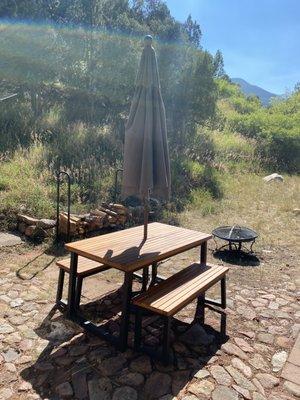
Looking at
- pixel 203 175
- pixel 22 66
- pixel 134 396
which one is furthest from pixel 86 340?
pixel 22 66

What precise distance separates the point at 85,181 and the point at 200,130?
8.66 meters

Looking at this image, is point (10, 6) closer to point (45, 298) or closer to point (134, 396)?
point (45, 298)

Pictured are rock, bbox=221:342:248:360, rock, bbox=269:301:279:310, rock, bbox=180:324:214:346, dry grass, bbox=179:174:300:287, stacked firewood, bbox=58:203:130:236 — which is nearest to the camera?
rock, bbox=221:342:248:360

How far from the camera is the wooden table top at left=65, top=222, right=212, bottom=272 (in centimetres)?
271

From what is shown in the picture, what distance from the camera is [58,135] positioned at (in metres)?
9.10

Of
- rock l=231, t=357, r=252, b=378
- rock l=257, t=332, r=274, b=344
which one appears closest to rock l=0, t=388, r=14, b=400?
rock l=231, t=357, r=252, b=378

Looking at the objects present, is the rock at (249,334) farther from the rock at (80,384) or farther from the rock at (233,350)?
the rock at (80,384)

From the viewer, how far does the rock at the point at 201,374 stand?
245 cm

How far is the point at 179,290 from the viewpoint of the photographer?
277 cm

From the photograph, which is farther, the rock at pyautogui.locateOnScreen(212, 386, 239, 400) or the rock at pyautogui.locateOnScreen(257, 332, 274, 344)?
the rock at pyautogui.locateOnScreen(257, 332, 274, 344)

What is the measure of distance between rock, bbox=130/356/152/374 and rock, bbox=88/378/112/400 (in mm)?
236

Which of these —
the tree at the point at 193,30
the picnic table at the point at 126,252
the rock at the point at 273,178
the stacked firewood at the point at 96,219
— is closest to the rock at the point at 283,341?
the picnic table at the point at 126,252

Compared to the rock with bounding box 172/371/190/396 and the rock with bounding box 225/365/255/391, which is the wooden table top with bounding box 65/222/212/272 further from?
the rock with bounding box 225/365/255/391

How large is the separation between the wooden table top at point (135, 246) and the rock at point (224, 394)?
98cm
